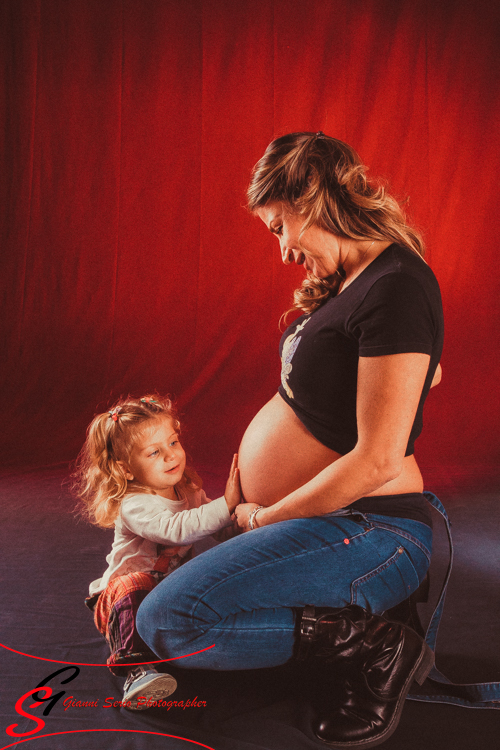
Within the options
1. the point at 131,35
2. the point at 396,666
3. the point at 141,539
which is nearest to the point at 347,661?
the point at 396,666

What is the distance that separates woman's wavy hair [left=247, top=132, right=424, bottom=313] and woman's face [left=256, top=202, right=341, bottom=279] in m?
0.02

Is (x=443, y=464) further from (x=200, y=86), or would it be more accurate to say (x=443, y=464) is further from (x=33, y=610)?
(x=200, y=86)

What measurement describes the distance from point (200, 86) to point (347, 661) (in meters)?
3.38

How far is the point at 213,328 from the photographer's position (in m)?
3.54

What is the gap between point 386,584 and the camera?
1108 millimetres

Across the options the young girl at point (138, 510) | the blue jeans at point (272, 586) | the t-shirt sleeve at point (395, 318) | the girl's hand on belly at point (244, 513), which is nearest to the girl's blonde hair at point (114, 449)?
the young girl at point (138, 510)

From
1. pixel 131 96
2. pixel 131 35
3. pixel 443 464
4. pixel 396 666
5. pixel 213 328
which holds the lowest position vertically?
pixel 443 464

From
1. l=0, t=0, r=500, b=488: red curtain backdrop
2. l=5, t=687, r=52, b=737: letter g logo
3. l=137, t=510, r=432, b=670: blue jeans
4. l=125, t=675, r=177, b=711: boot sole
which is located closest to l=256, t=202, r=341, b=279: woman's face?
l=137, t=510, r=432, b=670: blue jeans

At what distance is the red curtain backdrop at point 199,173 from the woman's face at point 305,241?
2.09 meters

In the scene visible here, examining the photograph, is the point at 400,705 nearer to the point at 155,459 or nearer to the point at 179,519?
the point at 179,519

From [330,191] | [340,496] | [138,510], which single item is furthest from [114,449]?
[330,191]

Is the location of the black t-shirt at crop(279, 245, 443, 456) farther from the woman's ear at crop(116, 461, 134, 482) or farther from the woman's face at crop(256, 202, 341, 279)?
the woman's ear at crop(116, 461, 134, 482)

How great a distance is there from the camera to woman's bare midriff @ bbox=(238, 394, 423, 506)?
117 cm

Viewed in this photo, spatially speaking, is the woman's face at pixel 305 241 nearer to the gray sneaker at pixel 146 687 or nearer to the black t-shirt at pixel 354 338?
the black t-shirt at pixel 354 338
